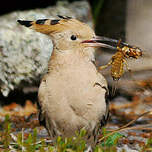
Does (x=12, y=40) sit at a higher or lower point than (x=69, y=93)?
lower

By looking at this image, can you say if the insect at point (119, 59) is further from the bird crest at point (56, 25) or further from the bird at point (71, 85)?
the bird crest at point (56, 25)

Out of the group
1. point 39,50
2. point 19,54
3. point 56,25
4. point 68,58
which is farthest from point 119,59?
point 19,54

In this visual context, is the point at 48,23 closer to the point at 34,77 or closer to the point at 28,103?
the point at 34,77

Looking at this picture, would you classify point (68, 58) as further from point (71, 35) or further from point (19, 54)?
point (19, 54)

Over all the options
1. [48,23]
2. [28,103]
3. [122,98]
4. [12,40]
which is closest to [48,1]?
[12,40]

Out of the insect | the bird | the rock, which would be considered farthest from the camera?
the rock

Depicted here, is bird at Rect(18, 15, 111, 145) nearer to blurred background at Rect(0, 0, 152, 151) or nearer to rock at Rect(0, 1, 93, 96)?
blurred background at Rect(0, 0, 152, 151)

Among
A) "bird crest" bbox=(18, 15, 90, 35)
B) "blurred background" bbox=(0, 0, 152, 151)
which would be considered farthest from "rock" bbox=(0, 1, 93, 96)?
"bird crest" bbox=(18, 15, 90, 35)
